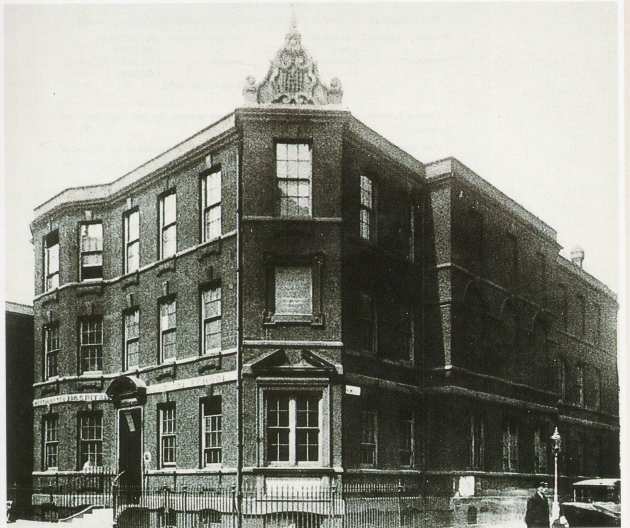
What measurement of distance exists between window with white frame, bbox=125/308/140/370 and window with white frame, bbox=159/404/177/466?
1.95m

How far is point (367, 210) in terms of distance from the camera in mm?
24906

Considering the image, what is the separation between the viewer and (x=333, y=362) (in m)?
22.5

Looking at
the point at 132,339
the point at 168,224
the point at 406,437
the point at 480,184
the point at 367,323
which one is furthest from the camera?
the point at 480,184

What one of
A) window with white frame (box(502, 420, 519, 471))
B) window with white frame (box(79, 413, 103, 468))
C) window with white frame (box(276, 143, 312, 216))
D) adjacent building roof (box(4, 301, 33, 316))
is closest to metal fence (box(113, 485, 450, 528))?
window with white frame (box(79, 413, 103, 468))

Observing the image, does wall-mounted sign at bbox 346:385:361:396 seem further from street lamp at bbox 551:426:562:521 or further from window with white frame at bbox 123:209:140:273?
window with white frame at bbox 123:209:140:273

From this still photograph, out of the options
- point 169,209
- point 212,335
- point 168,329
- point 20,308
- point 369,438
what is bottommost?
point 369,438

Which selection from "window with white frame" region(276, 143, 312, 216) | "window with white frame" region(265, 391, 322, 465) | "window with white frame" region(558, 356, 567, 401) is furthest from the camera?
"window with white frame" region(558, 356, 567, 401)

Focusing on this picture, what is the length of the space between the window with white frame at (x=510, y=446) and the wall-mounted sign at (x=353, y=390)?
7570 mm

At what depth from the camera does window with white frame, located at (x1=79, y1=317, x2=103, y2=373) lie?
27.5 m

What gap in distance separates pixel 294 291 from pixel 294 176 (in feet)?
9.47

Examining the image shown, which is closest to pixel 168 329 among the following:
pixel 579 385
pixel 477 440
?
pixel 477 440

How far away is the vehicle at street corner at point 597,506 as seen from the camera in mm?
18891

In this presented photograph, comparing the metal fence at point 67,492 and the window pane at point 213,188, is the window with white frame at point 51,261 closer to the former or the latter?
the metal fence at point 67,492

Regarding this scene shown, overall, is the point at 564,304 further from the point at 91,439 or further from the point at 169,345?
the point at 91,439
